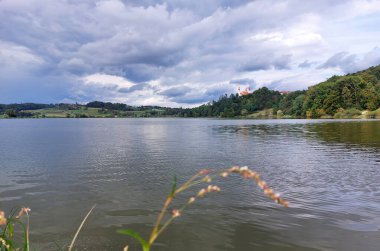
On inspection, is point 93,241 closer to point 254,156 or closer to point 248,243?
point 248,243

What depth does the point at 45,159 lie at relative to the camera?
32219 millimetres

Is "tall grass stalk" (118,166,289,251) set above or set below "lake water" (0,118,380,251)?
above

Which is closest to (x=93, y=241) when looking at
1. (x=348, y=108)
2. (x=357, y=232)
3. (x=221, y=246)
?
(x=221, y=246)

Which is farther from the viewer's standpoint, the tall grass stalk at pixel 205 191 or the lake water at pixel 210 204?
the lake water at pixel 210 204

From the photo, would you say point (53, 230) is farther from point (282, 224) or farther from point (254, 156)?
point (254, 156)

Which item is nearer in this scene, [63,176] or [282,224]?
[282,224]

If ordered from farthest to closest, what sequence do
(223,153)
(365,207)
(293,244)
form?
(223,153)
(365,207)
(293,244)

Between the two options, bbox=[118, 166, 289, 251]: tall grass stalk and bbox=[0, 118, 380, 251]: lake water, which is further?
bbox=[0, 118, 380, 251]: lake water

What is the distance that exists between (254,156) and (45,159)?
22098mm

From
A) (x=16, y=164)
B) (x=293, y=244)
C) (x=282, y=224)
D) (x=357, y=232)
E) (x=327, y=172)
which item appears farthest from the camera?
(x=16, y=164)

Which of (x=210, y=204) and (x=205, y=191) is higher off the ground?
(x=205, y=191)

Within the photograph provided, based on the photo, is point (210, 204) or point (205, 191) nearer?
point (205, 191)

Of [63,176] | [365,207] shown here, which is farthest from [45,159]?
[365,207]

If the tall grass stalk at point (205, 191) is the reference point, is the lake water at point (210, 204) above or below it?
below
